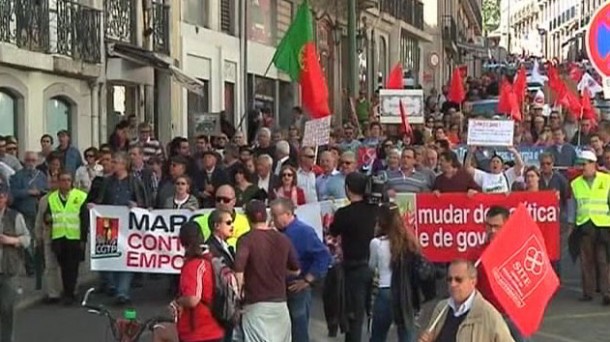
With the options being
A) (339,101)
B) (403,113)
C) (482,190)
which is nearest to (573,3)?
(339,101)

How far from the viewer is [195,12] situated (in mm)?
34312

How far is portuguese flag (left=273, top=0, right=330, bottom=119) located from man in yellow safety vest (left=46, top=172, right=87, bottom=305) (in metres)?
4.72

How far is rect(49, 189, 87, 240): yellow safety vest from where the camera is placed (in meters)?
16.5

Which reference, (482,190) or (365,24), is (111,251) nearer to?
(482,190)

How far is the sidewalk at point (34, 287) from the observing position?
16.5 meters

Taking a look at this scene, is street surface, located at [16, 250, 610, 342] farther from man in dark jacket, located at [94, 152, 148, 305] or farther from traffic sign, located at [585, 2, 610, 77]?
traffic sign, located at [585, 2, 610, 77]

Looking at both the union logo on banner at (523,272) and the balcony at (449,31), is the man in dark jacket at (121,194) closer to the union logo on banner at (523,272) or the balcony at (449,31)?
the union logo on banner at (523,272)

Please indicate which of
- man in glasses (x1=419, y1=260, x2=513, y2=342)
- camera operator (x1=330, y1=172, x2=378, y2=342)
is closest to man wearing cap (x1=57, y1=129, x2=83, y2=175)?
camera operator (x1=330, y1=172, x2=378, y2=342)

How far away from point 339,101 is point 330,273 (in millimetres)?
35516

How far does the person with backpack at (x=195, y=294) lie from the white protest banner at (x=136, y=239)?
6.27 metres

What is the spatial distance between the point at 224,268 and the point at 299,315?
5.96ft

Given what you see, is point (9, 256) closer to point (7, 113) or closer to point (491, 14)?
point (7, 113)

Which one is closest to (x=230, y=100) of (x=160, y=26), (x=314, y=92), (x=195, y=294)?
(x=160, y=26)

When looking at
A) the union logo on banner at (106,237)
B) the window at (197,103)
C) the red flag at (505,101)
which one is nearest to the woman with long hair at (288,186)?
the union logo on banner at (106,237)
